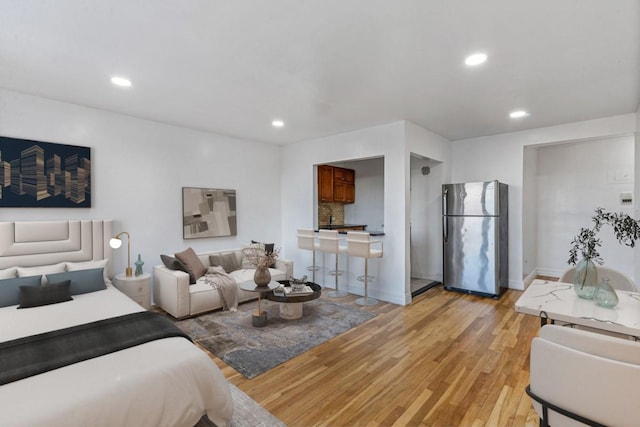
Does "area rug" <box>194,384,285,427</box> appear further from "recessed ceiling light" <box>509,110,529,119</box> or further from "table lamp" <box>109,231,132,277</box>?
"recessed ceiling light" <box>509,110,529,119</box>

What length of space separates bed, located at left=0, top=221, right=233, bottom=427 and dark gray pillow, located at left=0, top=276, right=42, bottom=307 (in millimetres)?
69

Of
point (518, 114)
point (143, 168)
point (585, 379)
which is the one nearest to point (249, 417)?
point (585, 379)

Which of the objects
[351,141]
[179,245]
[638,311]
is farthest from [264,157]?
[638,311]

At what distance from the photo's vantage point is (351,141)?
16.5ft

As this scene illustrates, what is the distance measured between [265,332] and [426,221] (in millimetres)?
3838

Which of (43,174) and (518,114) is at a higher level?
(518,114)

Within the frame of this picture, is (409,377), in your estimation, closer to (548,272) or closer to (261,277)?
(261,277)

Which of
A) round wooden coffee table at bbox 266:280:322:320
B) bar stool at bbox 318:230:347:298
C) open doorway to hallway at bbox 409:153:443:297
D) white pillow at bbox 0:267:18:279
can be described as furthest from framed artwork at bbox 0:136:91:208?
Answer: open doorway to hallway at bbox 409:153:443:297

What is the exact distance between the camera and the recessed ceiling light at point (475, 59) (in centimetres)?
253

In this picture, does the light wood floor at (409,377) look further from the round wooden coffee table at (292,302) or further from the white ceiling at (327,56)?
the white ceiling at (327,56)

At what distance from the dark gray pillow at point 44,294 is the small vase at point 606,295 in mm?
4451

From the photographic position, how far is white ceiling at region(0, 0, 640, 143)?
1.98m

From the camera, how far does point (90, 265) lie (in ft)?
11.7

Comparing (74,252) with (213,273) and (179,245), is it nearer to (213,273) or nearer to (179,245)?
(179,245)
